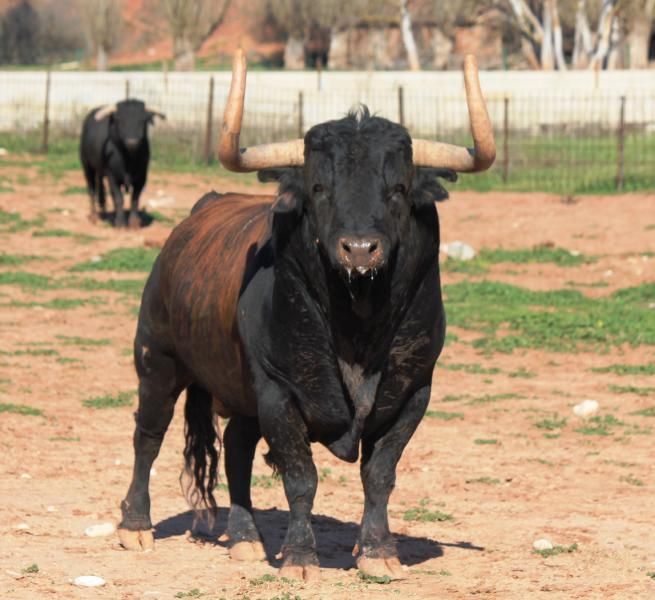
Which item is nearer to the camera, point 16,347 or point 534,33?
point 16,347

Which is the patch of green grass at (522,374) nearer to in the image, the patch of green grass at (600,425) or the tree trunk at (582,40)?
the patch of green grass at (600,425)

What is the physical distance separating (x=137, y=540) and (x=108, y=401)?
164 inches

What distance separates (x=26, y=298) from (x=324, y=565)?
11.0 m

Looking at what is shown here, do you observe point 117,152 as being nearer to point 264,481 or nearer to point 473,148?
point 264,481

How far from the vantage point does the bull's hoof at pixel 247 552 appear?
24.6ft

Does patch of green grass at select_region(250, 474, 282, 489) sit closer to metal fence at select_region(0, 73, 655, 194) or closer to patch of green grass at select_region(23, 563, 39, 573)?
patch of green grass at select_region(23, 563, 39, 573)

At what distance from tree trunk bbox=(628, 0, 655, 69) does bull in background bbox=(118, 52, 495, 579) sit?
2130 inches

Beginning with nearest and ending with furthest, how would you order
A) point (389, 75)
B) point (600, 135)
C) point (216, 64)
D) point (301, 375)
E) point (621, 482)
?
point (301, 375)
point (621, 482)
point (600, 135)
point (389, 75)
point (216, 64)

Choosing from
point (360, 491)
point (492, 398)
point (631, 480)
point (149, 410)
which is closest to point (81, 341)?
point (492, 398)

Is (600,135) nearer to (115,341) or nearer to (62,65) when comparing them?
(115,341)

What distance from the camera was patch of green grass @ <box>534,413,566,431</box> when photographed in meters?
11.2

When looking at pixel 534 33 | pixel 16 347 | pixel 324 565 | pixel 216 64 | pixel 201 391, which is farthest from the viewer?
pixel 216 64

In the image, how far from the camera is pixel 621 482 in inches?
367

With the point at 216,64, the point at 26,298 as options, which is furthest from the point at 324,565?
the point at 216,64
